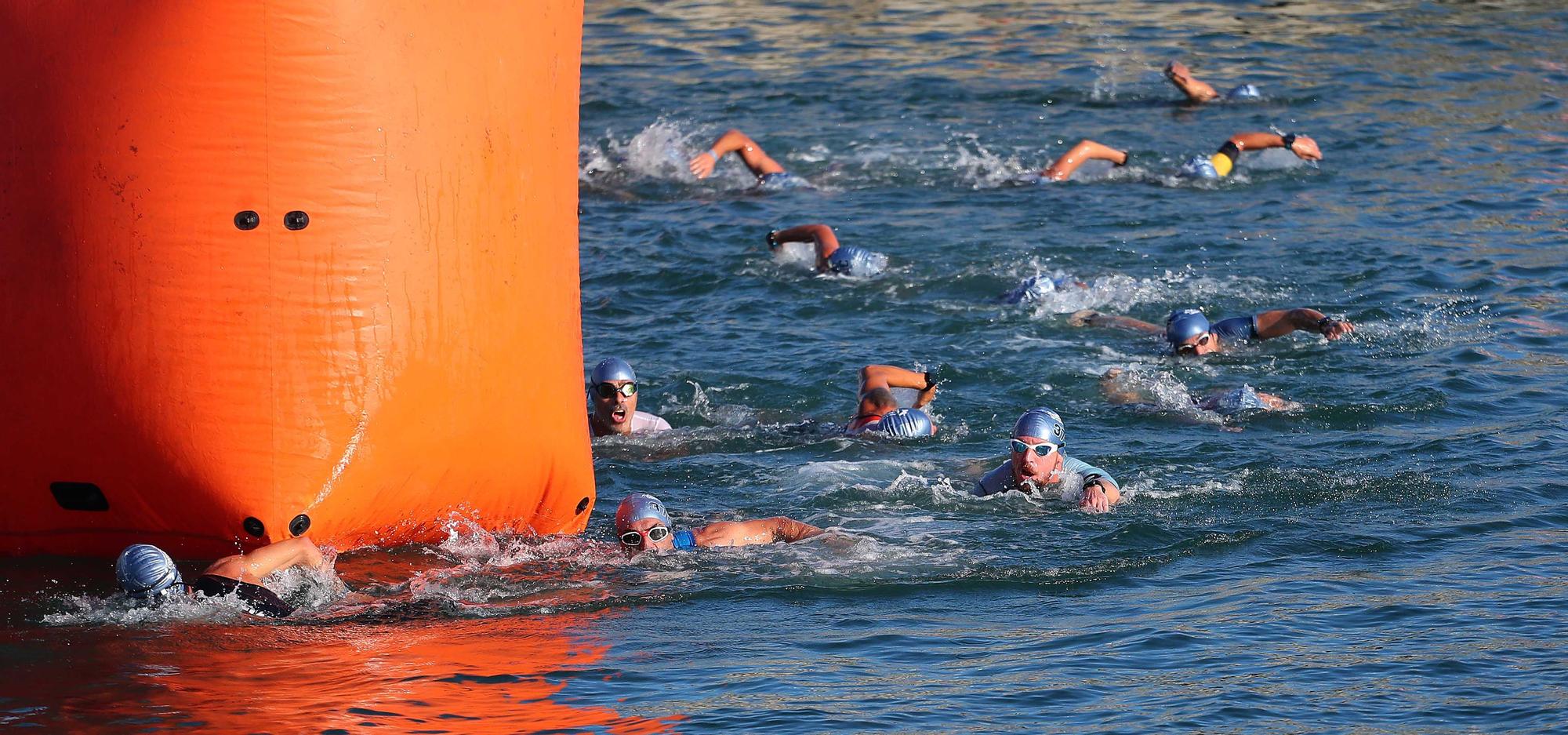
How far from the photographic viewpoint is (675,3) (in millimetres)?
28969

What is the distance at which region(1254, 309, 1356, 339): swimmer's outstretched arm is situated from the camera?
12.2m

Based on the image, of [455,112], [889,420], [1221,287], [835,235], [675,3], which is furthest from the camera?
[675,3]

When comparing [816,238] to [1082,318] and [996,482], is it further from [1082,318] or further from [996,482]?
[996,482]

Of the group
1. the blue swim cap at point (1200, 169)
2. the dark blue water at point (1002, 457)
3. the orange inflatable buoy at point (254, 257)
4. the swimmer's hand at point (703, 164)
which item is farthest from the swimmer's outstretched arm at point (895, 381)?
the blue swim cap at point (1200, 169)

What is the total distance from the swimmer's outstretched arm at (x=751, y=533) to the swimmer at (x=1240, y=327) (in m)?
4.42

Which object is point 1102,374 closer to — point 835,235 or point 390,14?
point 835,235

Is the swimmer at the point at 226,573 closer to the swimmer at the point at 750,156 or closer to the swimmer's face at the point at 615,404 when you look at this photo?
the swimmer's face at the point at 615,404

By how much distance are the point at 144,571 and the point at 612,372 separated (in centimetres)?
411

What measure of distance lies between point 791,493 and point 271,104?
4.39 m

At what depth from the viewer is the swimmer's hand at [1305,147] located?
17.3 m

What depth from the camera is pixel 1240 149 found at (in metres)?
17.4

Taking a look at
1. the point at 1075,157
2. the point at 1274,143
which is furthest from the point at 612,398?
the point at 1274,143

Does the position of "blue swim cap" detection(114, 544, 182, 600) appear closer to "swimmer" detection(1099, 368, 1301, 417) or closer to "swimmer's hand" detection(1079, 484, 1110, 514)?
"swimmer's hand" detection(1079, 484, 1110, 514)

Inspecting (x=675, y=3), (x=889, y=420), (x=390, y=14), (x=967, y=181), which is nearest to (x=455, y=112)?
(x=390, y=14)
